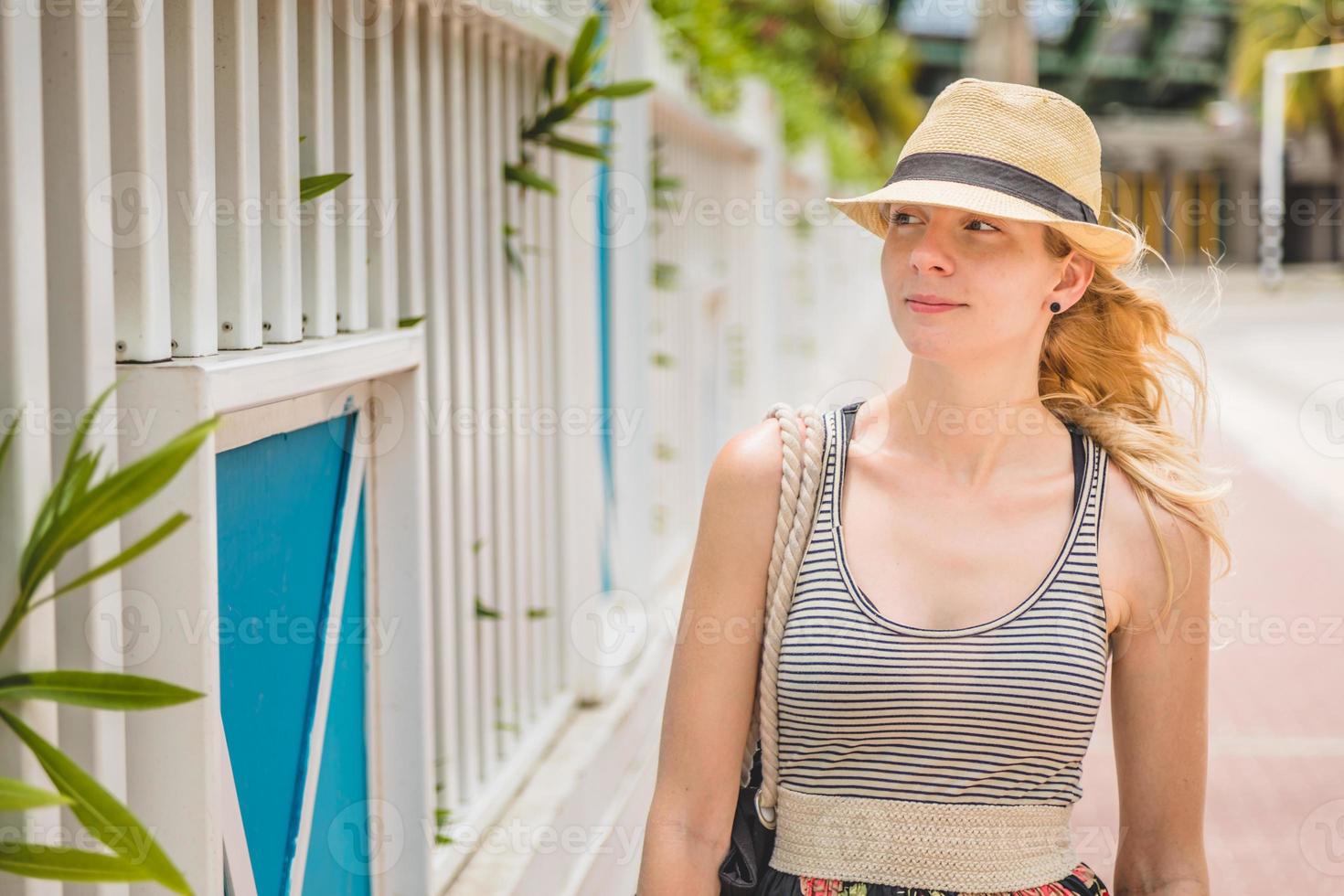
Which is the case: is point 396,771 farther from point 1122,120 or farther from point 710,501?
point 1122,120

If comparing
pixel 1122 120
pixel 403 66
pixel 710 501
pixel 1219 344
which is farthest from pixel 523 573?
pixel 1122 120

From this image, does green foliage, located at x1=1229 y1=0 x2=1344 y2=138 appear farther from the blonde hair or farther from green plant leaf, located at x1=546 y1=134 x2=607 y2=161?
the blonde hair

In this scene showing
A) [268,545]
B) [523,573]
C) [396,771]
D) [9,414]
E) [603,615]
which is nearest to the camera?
[9,414]

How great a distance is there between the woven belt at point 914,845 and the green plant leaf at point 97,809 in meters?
0.89

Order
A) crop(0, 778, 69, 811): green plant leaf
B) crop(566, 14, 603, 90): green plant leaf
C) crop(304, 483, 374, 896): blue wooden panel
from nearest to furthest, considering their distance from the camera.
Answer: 1. crop(0, 778, 69, 811): green plant leaf
2. crop(304, 483, 374, 896): blue wooden panel
3. crop(566, 14, 603, 90): green plant leaf

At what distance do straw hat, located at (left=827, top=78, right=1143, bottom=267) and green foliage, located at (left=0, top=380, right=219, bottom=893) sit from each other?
1085mm

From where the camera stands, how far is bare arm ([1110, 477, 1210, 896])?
6.98 feet

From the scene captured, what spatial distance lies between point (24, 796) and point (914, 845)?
3.80 ft

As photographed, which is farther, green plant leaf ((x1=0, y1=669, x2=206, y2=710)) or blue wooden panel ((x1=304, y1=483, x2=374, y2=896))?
blue wooden panel ((x1=304, y1=483, x2=374, y2=896))

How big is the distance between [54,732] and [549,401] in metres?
3.10

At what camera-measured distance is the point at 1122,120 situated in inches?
1930

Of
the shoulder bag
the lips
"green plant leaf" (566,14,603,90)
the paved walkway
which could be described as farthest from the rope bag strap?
"green plant leaf" (566,14,603,90)

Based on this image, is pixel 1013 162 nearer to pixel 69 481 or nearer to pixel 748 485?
pixel 748 485

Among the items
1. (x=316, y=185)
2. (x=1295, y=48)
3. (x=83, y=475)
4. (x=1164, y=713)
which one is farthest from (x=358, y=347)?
(x=1295, y=48)
